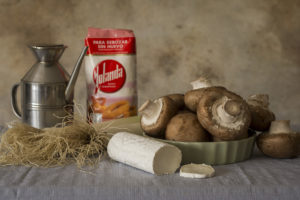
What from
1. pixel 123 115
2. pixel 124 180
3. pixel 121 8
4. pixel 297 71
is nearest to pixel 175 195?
pixel 124 180

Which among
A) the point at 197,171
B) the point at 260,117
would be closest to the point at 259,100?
the point at 260,117

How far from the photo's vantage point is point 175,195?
0.94 m

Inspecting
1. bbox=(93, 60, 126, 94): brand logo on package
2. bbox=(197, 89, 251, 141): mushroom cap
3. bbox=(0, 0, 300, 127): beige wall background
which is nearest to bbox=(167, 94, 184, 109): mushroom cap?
bbox=(197, 89, 251, 141): mushroom cap

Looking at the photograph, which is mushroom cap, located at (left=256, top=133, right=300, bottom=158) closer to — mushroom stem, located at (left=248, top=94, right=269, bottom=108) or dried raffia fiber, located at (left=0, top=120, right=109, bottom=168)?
mushroom stem, located at (left=248, top=94, right=269, bottom=108)

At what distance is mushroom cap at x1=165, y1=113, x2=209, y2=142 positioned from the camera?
1125 mm

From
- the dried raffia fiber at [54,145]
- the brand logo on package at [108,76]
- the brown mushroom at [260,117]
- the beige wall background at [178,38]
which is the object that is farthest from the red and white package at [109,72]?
the beige wall background at [178,38]

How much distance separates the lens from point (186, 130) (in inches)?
44.3

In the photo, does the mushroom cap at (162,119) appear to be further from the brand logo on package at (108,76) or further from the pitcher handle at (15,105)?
the pitcher handle at (15,105)

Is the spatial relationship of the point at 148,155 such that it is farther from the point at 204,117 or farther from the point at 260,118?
the point at 260,118

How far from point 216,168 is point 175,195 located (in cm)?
20

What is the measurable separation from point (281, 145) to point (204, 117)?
0.22 m

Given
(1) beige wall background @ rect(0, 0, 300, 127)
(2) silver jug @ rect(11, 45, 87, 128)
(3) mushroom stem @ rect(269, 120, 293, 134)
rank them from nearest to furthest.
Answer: (3) mushroom stem @ rect(269, 120, 293, 134) < (2) silver jug @ rect(11, 45, 87, 128) < (1) beige wall background @ rect(0, 0, 300, 127)

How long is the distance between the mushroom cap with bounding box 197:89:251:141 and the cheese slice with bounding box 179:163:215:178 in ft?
0.27

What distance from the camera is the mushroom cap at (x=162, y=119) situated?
115 centimetres
